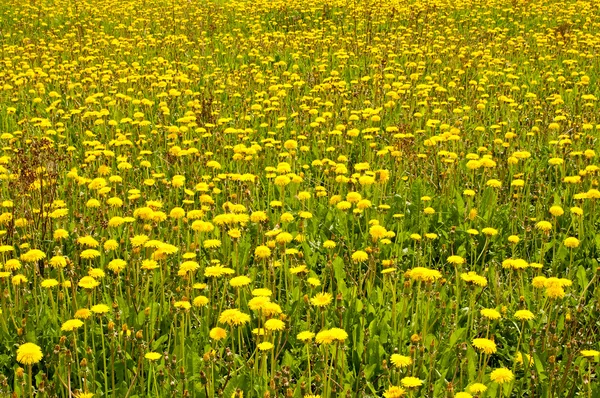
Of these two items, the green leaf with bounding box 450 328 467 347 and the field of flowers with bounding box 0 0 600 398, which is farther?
the green leaf with bounding box 450 328 467 347

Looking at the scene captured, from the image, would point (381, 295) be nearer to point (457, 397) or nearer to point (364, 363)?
point (364, 363)

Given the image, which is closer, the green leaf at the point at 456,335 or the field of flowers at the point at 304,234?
the field of flowers at the point at 304,234

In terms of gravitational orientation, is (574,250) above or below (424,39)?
below

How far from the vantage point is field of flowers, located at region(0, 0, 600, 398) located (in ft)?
8.97

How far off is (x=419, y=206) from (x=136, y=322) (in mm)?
2001

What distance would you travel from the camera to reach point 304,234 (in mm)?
3918

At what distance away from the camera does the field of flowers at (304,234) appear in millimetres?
2734

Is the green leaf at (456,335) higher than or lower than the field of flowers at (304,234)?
lower

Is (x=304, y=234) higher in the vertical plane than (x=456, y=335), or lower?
higher

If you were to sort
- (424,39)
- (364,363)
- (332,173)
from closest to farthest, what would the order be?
(364,363) < (332,173) < (424,39)

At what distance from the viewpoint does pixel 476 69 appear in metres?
7.61

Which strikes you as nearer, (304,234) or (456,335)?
(456,335)

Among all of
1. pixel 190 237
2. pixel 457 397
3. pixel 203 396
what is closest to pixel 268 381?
pixel 203 396

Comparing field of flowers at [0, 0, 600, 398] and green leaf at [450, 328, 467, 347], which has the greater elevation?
field of flowers at [0, 0, 600, 398]
